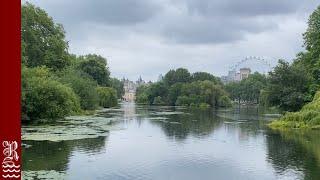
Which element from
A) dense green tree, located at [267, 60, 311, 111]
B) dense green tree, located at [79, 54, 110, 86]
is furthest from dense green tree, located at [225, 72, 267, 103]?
dense green tree, located at [267, 60, 311, 111]

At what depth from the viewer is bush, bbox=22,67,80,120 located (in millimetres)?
44000

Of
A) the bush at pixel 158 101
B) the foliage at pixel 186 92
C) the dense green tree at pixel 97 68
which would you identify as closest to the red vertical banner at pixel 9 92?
the dense green tree at pixel 97 68

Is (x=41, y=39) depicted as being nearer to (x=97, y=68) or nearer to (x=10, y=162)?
(x=97, y=68)

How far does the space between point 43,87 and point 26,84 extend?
6.19 ft

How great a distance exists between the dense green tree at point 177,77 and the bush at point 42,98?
114m

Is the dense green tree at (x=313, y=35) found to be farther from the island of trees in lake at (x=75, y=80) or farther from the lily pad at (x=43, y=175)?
the lily pad at (x=43, y=175)

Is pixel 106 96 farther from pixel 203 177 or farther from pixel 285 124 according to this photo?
pixel 203 177

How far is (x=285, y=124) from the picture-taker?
4962 centimetres

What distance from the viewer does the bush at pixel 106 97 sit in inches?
3999

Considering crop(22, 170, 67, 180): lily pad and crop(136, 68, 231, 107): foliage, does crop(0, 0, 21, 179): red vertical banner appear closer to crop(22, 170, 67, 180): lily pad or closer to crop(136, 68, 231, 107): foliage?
crop(22, 170, 67, 180): lily pad

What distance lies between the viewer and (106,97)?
349 ft

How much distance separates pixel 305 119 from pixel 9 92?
48.3 m

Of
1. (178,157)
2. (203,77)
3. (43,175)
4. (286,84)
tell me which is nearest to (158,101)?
(203,77)

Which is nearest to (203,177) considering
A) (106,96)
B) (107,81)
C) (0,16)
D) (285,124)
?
(0,16)
